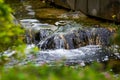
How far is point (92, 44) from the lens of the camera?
39.7ft

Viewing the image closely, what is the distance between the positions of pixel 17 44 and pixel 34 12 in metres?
12.9

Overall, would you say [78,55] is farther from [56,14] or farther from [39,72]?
[39,72]

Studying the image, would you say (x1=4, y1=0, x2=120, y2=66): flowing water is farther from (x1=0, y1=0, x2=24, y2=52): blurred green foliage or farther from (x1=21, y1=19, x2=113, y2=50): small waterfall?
(x1=0, y1=0, x2=24, y2=52): blurred green foliage

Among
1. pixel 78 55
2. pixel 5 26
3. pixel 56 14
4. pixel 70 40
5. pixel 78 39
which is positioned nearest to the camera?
pixel 5 26

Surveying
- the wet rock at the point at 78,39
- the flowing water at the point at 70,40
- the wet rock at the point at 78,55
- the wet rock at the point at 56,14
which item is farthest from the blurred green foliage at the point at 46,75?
the wet rock at the point at 56,14

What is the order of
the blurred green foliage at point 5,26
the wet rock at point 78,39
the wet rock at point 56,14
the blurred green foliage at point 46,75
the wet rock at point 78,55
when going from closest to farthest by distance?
the blurred green foliage at point 46,75 → the blurred green foliage at point 5,26 → the wet rock at point 78,55 → the wet rock at point 78,39 → the wet rock at point 56,14

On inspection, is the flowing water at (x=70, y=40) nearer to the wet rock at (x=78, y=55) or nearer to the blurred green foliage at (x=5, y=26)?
the wet rock at (x=78, y=55)

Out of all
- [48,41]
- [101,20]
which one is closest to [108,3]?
[101,20]

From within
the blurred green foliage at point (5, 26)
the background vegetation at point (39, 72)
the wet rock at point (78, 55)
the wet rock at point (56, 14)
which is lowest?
the wet rock at point (78, 55)

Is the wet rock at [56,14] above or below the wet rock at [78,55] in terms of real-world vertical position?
above

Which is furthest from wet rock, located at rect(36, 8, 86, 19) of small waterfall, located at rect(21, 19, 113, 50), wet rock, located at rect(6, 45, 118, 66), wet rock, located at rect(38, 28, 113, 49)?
wet rock, located at rect(6, 45, 118, 66)

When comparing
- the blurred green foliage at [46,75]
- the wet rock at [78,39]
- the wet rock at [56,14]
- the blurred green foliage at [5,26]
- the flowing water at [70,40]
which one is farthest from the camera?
the wet rock at [56,14]

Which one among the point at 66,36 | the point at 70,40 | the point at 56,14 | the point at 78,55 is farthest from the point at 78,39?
the point at 56,14

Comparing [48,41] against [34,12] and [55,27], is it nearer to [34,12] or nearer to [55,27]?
[55,27]
